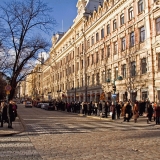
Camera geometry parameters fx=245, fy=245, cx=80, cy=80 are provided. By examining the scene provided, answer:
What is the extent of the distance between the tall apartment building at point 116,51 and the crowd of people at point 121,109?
2369mm

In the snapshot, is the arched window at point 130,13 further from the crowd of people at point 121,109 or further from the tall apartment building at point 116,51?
the crowd of people at point 121,109

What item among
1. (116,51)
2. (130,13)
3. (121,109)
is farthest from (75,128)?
(116,51)

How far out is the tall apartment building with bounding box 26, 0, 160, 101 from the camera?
27938 millimetres

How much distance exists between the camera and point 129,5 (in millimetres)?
33156

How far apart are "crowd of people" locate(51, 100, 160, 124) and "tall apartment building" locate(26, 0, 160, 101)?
2.37 m

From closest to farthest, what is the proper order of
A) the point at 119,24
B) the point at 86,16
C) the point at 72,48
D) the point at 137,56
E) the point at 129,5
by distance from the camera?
the point at 137,56
the point at 129,5
the point at 119,24
the point at 86,16
the point at 72,48

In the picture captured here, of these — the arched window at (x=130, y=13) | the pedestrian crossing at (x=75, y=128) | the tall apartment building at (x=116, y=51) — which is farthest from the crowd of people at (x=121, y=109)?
the arched window at (x=130, y=13)

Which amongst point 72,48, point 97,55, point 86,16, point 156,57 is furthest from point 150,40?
point 72,48

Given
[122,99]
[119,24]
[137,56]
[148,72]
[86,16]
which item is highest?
[86,16]

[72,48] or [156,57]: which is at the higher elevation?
[72,48]

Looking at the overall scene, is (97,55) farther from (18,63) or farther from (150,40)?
(18,63)

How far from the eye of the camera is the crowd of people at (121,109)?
20.3 metres

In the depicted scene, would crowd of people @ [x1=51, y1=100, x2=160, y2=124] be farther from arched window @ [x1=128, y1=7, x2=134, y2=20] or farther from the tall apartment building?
arched window @ [x1=128, y1=7, x2=134, y2=20]

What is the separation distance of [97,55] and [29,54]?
70.1 ft
